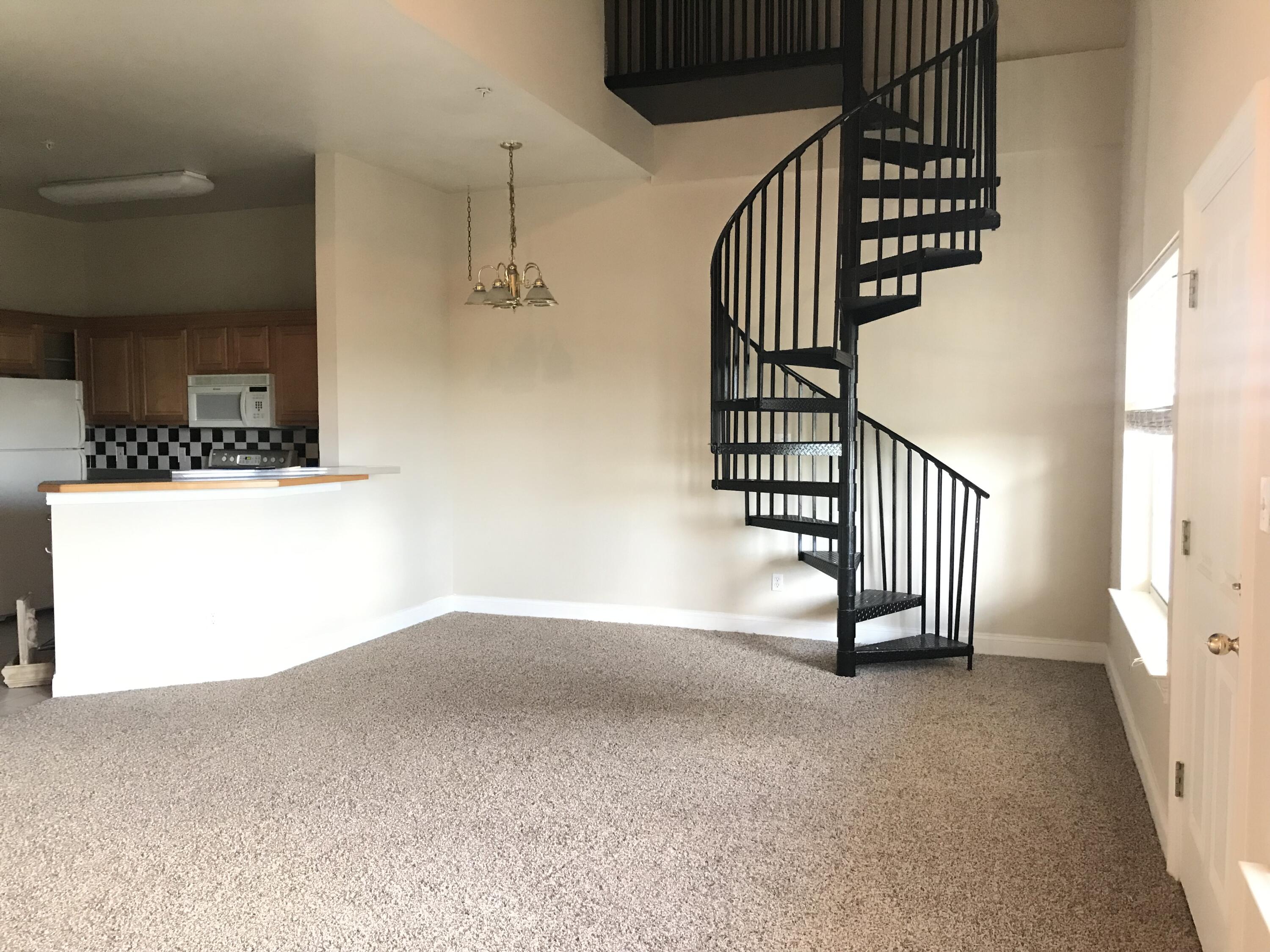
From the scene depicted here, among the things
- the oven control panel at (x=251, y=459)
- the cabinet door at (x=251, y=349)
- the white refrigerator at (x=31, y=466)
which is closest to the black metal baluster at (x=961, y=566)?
the oven control panel at (x=251, y=459)

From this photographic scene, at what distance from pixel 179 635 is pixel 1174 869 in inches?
172

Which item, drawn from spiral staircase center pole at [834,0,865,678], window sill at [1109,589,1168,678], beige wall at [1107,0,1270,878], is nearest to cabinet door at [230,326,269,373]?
spiral staircase center pole at [834,0,865,678]

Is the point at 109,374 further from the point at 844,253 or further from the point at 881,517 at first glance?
the point at 881,517

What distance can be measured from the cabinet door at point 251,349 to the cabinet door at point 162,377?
17.1 inches

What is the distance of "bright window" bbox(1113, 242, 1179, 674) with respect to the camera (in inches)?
154

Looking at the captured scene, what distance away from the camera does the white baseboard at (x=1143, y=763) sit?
2969 millimetres

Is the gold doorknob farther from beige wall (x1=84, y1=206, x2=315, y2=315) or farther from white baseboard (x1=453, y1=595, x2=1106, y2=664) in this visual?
beige wall (x1=84, y1=206, x2=315, y2=315)

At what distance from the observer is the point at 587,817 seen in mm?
3162

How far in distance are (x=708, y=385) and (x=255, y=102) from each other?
9.61ft

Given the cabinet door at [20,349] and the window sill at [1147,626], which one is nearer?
the window sill at [1147,626]

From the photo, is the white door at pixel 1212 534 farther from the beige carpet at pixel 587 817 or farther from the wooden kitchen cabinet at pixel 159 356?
the wooden kitchen cabinet at pixel 159 356

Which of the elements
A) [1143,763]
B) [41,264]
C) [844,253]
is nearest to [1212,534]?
[1143,763]

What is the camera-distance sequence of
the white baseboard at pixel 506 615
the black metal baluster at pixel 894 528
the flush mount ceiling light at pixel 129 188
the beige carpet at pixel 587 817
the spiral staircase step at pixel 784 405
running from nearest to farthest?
the beige carpet at pixel 587 817 < the white baseboard at pixel 506 615 < the spiral staircase step at pixel 784 405 < the black metal baluster at pixel 894 528 < the flush mount ceiling light at pixel 129 188

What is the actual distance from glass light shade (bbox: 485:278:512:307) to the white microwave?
2.02m
